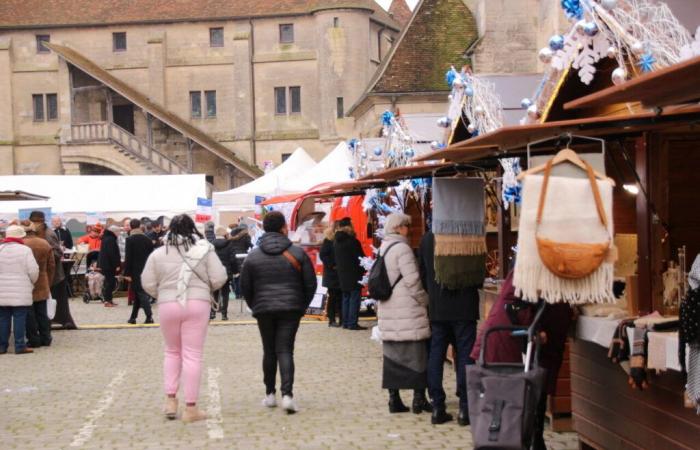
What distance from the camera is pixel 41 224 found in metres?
17.6

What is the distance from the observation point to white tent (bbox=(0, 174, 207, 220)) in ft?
109

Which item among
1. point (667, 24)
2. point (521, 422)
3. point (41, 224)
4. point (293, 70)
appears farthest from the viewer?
point (293, 70)

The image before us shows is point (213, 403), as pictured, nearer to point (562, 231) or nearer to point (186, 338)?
point (186, 338)

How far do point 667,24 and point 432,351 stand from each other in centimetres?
336

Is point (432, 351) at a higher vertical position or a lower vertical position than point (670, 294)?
lower

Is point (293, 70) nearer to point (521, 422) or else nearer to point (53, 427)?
point (53, 427)

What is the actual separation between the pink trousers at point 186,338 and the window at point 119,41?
55.0 m

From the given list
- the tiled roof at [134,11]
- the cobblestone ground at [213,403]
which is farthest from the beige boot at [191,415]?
the tiled roof at [134,11]

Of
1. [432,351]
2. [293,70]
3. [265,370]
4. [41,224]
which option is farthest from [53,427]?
[293,70]

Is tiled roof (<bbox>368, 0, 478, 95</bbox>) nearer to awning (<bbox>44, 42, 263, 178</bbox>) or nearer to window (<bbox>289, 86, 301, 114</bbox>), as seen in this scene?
awning (<bbox>44, 42, 263, 178</bbox>)

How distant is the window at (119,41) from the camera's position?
208ft

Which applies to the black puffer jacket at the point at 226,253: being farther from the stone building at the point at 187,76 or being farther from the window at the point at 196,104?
the window at the point at 196,104

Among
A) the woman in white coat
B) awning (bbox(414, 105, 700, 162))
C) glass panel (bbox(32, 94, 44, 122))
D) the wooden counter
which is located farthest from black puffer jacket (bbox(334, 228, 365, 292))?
glass panel (bbox(32, 94, 44, 122))

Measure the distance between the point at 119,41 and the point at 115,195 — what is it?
104 ft
